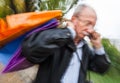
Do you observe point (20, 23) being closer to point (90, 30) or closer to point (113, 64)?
point (90, 30)

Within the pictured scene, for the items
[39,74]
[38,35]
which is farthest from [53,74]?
[38,35]

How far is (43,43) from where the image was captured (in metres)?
2.83

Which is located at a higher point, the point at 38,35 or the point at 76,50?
the point at 38,35

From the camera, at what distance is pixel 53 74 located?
297 cm

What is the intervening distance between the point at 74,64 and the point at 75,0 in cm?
1076

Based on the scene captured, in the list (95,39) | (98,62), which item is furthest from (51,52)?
(98,62)

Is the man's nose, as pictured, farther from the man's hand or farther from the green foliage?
the green foliage

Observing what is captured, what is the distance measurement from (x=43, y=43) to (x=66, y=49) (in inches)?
9.7

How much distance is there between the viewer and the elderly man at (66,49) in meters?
2.85

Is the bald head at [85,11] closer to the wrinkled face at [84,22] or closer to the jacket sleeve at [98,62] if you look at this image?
the wrinkled face at [84,22]

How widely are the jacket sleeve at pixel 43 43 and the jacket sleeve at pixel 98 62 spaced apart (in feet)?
1.31

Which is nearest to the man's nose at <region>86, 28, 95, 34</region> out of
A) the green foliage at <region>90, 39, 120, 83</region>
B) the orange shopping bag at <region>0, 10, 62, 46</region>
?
the orange shopping bag at <region>0, 10, 62, 46</region>

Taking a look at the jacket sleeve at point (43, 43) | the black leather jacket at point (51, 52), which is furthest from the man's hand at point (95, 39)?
the jacket sleeve at point (43, 43)

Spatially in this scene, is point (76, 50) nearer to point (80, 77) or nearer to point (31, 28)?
point (80, 77)
